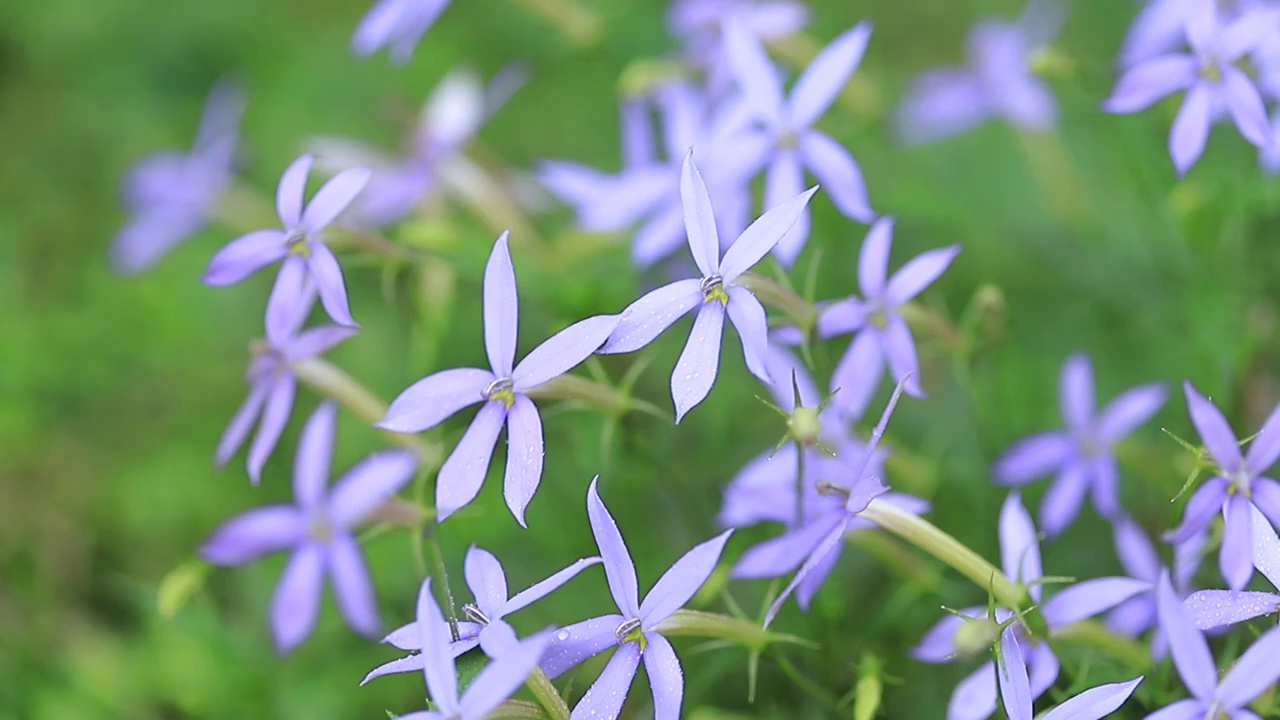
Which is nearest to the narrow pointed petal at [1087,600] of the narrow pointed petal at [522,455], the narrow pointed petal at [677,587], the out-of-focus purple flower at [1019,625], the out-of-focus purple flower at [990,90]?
the out-of-focus purple flower at [1019,625]

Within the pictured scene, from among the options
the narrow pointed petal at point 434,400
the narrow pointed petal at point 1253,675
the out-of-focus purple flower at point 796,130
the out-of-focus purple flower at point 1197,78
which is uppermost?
the out-of-focus purple flower at point 796,130

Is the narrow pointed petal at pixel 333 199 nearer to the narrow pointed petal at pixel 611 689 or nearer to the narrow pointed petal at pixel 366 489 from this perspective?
the narrow pointed petal at pixel 366 489

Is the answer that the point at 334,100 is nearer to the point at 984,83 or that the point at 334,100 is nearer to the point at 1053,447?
the point at 984,83

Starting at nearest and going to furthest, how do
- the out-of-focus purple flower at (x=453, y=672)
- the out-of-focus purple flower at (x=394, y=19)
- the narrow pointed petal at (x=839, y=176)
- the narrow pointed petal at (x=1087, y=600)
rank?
the out-of-focus purple flower at (x=453, y=672) → the narrow pointed petal at (x=1087, y=600) → the narrow pointed petal at (x=839, y=176) → the out-of-focus purple flower at (x=394, y=19)

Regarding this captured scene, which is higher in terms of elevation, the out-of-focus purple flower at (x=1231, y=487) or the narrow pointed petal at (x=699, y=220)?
the narrow pointed petal at (x=699, y=220)

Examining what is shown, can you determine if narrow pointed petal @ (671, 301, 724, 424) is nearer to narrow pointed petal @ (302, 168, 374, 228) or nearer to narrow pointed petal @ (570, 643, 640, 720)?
narrow pointed petal @ (570, 643, 640, 720)
